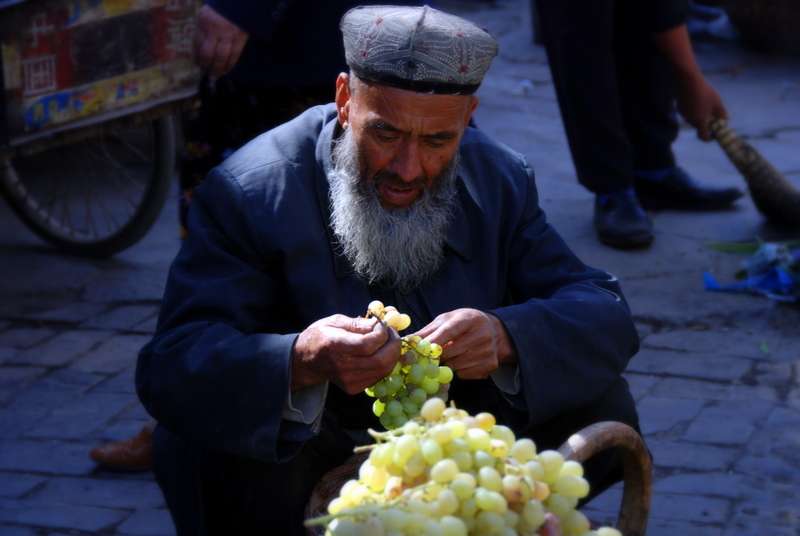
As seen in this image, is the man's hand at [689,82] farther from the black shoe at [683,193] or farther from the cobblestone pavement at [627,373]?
the cobblestone pavement at [627,373]

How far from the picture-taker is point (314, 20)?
2943mm

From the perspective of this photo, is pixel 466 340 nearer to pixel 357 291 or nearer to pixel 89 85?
pixel 357 291

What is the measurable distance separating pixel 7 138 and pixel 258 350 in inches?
85.8

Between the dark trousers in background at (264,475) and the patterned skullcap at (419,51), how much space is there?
0.75m

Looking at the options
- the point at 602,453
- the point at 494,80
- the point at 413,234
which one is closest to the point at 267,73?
the point at 413,234

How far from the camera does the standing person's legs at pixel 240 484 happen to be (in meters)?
2.04

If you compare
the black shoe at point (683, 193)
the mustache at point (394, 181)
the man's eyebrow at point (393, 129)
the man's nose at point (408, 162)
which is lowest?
the black shoe at point (683, 193)

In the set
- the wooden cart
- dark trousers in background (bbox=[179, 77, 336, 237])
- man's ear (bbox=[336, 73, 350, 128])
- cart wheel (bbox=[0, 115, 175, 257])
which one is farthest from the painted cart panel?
man's ear (bbox=[336, 73, 350, 128])

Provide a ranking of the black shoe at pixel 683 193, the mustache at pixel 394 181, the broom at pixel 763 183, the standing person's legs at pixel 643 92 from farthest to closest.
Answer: the black shoe at pixel 683 193
the standing person's legs at pixel 643 92
the broom at pixel 763 183
the mustache at pixel 394 181

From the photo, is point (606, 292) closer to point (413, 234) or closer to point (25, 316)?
point (413, 234)

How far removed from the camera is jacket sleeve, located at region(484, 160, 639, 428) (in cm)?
212

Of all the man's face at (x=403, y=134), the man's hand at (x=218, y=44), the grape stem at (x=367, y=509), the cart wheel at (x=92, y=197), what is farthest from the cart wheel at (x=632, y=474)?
the cart wheel at (x=92, y=197)

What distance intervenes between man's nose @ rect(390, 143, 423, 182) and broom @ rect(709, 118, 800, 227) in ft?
10.1

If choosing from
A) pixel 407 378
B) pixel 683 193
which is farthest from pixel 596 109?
pixel 407 378
